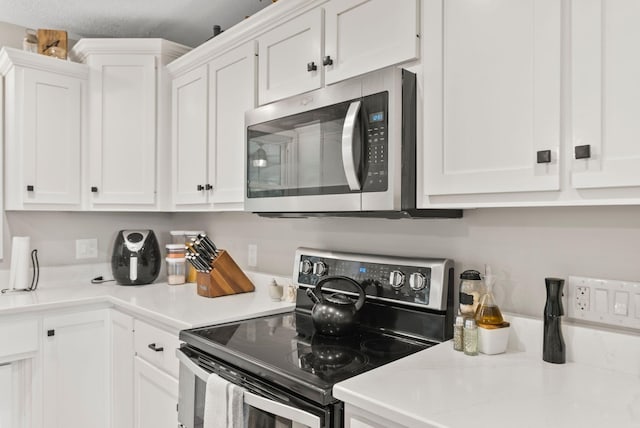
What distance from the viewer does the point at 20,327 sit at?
202 cm

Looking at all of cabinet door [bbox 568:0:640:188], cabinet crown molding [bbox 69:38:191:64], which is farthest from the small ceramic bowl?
cabinet crown molding [bbox 69:38:191:64]

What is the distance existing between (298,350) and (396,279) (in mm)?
435

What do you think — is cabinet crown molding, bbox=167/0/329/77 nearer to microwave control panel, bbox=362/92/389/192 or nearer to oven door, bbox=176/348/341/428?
microwave control panel, bbox=362/92/389/192

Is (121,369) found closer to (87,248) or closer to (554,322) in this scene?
(87,248)

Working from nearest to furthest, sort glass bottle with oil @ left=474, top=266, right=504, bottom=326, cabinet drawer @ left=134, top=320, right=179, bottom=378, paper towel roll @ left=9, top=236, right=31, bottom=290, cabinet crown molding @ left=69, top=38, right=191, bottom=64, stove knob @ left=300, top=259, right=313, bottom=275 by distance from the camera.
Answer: glass bottle with oil @ left=474, top=266, right=504, bottom=326
cabinet drawer @ left=134, top=320, right=179, bottom=378
stove knob @ left=300, top=259, right=313, bottom=275
paper towel roll @ left=9, top=236, right=31, bottom=290
cabinet crown molding @ left=69, top=38, right=191, bottom=64

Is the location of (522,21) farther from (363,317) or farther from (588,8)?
(363,317)

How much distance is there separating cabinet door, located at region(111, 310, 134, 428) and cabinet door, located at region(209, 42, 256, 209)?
745 millimetres

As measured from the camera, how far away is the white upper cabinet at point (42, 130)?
7.63 ft

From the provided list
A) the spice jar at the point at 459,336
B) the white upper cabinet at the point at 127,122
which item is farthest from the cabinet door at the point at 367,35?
the white upper cabinet at the point at 127,122

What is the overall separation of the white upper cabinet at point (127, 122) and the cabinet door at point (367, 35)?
1363mm

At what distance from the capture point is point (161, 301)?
2.09 meters

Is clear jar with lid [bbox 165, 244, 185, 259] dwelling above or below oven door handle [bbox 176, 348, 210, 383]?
above

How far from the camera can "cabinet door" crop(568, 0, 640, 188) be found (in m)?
0.93

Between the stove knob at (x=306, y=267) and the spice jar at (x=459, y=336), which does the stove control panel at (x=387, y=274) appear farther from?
the spice jar at (x=459, y=336)
